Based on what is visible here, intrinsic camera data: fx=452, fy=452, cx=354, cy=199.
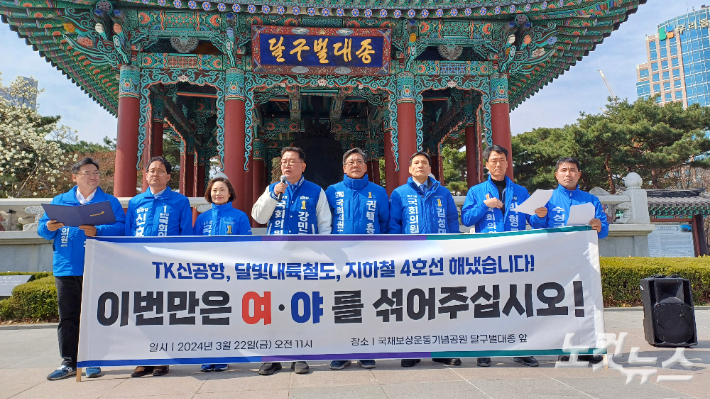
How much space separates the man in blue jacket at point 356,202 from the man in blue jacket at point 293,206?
0.37 feet

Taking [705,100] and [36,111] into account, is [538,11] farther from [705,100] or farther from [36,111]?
[705,100]

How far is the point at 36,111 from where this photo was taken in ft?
67.2

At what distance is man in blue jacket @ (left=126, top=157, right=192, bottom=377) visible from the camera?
397 cm

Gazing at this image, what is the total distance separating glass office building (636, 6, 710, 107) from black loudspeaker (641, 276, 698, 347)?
8938 centimetres

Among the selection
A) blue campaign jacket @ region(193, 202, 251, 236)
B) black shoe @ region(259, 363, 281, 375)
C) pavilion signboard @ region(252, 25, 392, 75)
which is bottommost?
black shoe @ region(259, 363, 281, 375)

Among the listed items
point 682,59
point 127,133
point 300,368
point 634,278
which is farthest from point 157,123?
point 682,59

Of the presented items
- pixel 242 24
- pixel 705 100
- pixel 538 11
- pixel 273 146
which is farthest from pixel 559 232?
pixel 705 100

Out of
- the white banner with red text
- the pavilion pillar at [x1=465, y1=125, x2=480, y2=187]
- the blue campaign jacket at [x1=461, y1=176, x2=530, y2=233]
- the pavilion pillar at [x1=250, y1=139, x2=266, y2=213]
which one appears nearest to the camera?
the white banner with red text

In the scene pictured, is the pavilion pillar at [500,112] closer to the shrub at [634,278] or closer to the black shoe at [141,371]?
the shrub at [634,278]

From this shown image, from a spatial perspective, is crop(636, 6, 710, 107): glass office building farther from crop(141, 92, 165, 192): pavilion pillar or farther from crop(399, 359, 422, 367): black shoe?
crop(399, 359, 422, 367): black shoe

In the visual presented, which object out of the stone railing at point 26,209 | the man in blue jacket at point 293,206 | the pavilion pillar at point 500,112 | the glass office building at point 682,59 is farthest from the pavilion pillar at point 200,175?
the glass office building at point 682,59

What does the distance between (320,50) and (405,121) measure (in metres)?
2.42

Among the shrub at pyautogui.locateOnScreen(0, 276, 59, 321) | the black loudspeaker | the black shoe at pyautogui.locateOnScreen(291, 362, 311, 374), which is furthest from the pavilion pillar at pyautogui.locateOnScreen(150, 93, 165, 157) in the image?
the black loudspeaker

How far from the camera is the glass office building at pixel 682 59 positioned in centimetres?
7950
